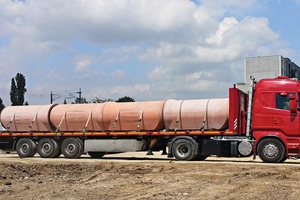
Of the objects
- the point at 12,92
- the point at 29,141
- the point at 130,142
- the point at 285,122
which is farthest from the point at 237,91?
the point at 12,92

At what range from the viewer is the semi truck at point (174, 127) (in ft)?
62.8

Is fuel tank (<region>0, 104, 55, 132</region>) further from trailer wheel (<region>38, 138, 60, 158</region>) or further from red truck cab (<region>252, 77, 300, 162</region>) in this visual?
red truck cab (<region>252, 77, 300, 162</region>)

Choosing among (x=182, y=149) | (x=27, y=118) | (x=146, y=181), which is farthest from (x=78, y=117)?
(x=146, y=181)

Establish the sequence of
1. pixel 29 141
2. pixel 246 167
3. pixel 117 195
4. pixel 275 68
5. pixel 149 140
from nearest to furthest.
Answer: pixel 117 195 < pixel 246 167 < pixel 149 140 < pixel 29 141 < pixel 275 68

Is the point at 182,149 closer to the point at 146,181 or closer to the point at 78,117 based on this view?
the point at 78,117

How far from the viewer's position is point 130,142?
74.6ft

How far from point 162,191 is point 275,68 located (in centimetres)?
4695

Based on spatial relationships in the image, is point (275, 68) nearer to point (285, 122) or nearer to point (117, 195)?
point (285, 122)

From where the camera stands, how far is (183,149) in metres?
21.4

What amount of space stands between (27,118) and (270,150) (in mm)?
12888

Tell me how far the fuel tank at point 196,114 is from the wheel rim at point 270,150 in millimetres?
2239

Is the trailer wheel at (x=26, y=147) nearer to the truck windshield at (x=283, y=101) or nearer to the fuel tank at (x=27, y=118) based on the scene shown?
the fuel tank at (x=27, y=118)

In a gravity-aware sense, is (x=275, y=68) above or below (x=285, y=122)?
above

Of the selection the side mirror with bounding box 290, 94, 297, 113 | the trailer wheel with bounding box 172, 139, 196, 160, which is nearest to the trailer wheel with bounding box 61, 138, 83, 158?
the trailer wheel with bounding box 172, 139, 196, 160
